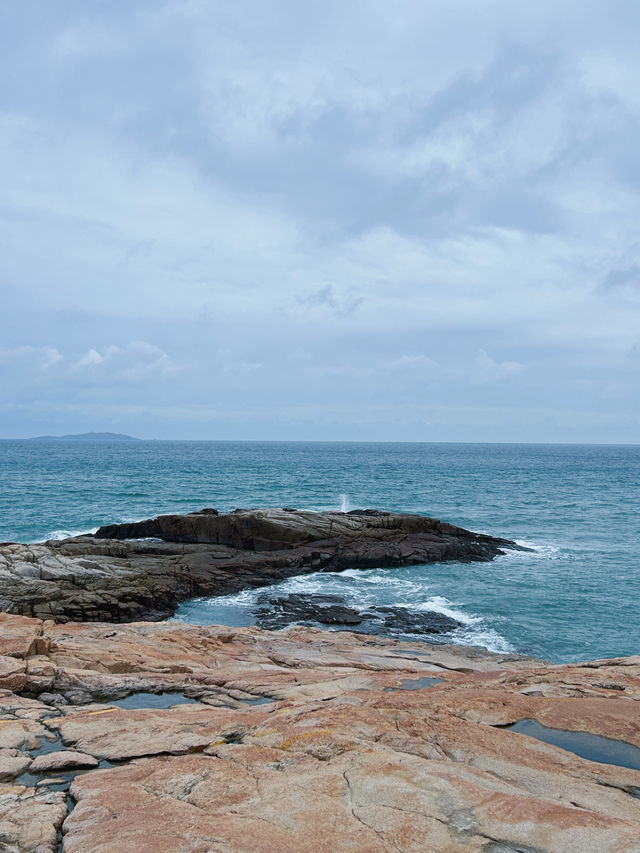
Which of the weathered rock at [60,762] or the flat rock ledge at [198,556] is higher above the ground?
the weathered rock at [60,762]

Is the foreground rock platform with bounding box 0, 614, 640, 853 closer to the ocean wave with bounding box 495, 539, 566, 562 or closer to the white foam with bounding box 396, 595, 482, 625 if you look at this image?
the white foam with bounding box 396, 595, 482, 625

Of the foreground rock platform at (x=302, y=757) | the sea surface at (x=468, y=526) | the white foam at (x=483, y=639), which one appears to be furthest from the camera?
the sea surface at (x=468, y=526)

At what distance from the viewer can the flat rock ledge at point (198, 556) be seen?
24839 millimetres

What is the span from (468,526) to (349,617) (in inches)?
1057

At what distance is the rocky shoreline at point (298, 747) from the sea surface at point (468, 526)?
311 inches

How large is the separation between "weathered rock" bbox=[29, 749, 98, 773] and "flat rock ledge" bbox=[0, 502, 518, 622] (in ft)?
51.7

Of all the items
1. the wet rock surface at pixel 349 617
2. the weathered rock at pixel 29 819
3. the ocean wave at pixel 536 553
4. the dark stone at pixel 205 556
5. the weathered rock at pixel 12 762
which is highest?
the weathered rock at pixel 29 819

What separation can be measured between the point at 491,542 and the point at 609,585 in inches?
410

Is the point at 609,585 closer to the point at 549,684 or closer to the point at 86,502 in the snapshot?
the point at 549,684

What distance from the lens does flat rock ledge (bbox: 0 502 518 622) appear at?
81.5 feet

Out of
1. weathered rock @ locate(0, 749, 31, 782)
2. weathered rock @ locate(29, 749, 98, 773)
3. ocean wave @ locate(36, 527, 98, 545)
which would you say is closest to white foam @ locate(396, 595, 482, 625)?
weathered rock @ locate(29, 749, 98, 773)

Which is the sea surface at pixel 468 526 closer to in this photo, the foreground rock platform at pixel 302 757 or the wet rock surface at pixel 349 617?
the wet rock surface at pixel 349 617

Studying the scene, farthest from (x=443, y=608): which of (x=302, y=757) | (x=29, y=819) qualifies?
(x=29, y=819)

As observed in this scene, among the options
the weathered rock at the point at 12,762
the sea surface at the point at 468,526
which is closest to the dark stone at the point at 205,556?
the sea surface at the point at 468,526
